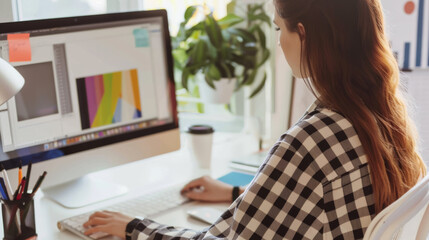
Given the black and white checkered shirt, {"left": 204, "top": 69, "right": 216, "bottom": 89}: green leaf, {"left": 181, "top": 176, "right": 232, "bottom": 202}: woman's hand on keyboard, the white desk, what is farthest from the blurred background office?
the black and white checkered shirt

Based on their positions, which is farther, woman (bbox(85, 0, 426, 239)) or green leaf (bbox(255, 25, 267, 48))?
green leaf (bbox(255, 25, 267, 48))

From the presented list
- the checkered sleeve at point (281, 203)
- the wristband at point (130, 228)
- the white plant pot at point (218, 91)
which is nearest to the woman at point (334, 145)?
the checkered sleeve at point (281, 203)

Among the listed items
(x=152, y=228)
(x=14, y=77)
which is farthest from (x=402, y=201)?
(x=14, y=77)

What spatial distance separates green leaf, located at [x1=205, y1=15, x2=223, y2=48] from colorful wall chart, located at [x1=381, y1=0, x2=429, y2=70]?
1.88ft

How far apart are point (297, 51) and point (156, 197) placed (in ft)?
1.94

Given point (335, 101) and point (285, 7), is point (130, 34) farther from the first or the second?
point (335, 101)

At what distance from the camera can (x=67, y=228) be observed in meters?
1.30

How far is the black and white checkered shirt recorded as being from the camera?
1.01m

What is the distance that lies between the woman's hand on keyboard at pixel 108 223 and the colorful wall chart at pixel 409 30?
1.19 m

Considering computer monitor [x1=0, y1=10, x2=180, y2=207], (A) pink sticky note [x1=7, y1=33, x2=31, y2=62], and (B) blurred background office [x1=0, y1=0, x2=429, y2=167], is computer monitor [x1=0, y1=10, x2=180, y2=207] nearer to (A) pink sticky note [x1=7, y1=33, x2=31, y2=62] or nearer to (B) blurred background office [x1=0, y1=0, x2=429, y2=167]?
(A) pink sticky note [x1=7, y1=33, x2=31, y2=62]

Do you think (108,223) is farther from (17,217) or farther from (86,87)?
(86,87)

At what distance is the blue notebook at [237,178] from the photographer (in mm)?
1595

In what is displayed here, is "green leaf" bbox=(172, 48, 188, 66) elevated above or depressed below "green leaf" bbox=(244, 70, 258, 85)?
above

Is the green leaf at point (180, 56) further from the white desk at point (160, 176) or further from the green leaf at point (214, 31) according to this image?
the white desk at point (160, 176)
